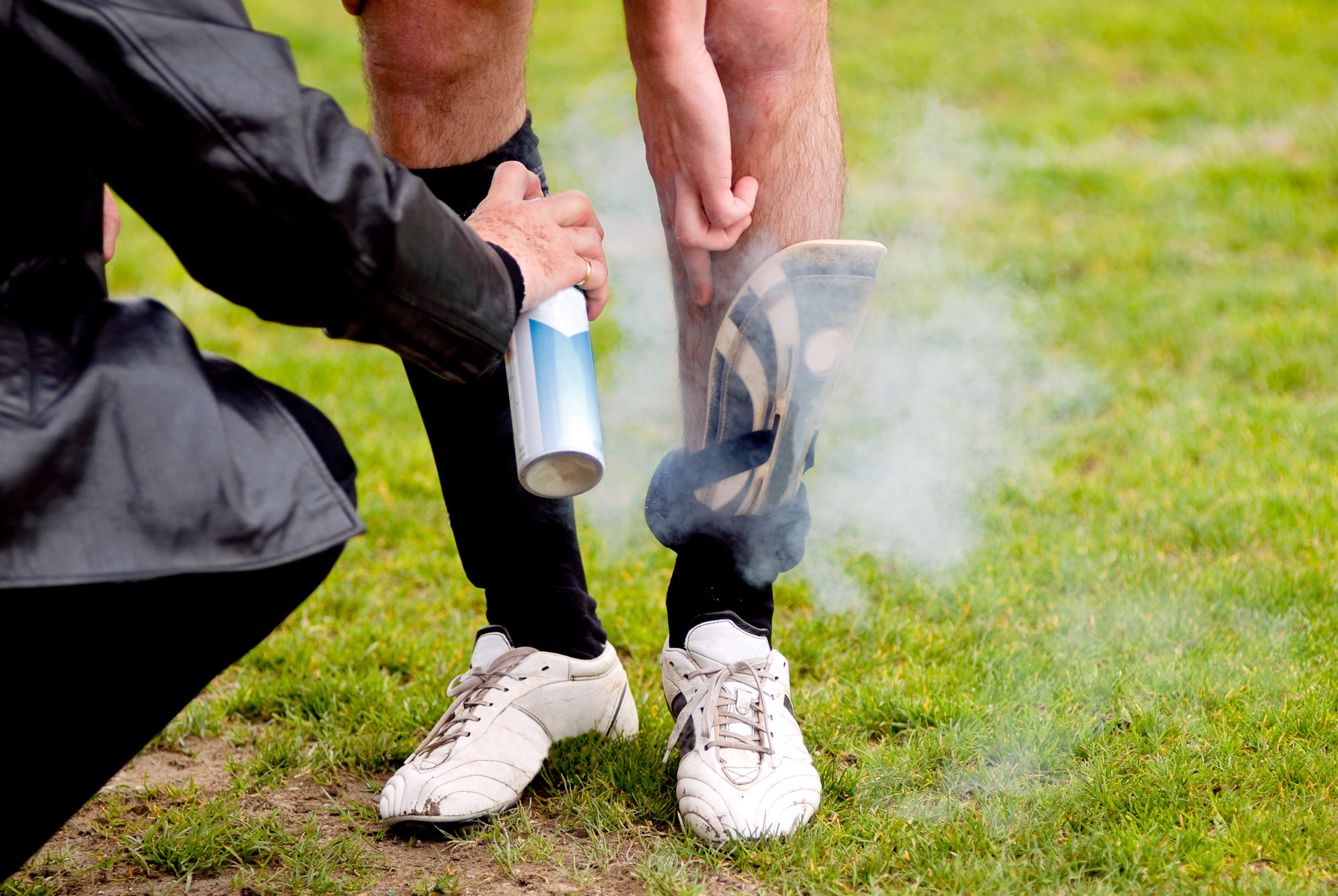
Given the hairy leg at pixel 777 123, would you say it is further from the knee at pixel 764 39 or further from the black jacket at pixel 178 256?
the black jacket at pixel 178 256

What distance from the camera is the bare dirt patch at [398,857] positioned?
1.43 meters

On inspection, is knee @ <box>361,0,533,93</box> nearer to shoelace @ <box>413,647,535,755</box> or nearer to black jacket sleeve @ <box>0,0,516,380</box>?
black jacket sleeve @ <box>0,0,516,380</box>

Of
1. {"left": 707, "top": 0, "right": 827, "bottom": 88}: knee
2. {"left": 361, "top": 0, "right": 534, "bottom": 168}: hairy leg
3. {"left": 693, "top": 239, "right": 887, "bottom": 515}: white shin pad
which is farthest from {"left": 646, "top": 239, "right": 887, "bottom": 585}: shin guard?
{"left": 361, "top": 0, "right": 534, "bottom": 168}: hairy leg

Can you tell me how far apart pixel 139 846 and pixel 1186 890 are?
4.26 ft

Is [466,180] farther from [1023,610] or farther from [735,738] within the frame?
[1023,610]

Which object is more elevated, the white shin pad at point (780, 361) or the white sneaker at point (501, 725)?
the white shin pad at point (780, 361)

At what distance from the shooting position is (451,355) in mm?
1180

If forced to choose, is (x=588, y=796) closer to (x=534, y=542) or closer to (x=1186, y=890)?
(x=534, y=542)

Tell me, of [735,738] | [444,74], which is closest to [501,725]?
[735,738]

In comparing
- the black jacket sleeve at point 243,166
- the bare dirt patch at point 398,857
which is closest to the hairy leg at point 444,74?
the black jacket sleeve at point 243,166

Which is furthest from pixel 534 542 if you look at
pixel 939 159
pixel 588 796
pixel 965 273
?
pixel 939 159

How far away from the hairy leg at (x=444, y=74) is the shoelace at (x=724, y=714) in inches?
32.3

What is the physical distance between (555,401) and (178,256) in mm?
407

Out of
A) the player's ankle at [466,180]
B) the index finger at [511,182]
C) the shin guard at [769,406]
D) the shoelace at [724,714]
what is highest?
the index finger at [511,182]
